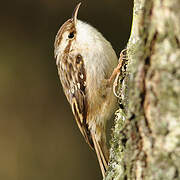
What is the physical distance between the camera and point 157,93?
4.09ft

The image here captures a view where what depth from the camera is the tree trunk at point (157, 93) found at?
1230mm

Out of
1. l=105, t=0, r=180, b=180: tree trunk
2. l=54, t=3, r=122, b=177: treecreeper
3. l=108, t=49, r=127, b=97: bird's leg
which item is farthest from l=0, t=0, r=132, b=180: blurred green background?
l=105, t=0, r=180, b=180: tree trunk

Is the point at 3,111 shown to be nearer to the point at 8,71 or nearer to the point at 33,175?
the point at 8,71

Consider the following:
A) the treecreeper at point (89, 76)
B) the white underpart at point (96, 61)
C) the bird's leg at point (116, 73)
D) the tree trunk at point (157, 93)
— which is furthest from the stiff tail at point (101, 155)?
the tree trunk at point (157, 93)

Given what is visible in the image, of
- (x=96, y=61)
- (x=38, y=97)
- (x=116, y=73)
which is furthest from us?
(x=38, y=97)

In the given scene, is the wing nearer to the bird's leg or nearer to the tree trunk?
the bird's leg

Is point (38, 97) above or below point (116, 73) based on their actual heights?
below

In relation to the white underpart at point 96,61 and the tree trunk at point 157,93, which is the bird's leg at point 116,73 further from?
the tree trunk at point 157,93

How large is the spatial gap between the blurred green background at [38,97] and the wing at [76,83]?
37.1 inches

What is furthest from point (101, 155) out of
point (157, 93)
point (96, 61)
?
point (157, 93)

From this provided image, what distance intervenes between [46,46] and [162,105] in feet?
7.85

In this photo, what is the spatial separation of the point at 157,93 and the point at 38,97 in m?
2.40

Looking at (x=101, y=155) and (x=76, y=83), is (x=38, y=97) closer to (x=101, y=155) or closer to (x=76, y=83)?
(x=76, y=83)

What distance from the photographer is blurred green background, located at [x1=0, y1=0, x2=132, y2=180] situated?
3.47 metres
